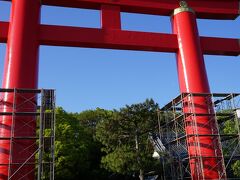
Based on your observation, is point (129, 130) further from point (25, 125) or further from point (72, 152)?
point (25, 125)

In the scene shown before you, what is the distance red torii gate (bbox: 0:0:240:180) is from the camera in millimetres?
9602

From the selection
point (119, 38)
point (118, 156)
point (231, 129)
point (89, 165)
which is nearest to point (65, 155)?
point (89, 165)

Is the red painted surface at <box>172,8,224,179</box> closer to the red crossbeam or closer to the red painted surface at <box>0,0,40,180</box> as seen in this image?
the red crossbeam

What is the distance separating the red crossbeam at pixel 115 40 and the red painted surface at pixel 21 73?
43 centimetres

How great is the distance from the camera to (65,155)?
888 inches

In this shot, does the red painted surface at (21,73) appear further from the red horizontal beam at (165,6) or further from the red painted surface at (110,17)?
the red painted surface at (110,17)

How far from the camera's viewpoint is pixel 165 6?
12023mm

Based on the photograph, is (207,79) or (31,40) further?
(207,79)

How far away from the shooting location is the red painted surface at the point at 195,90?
34.1 ft

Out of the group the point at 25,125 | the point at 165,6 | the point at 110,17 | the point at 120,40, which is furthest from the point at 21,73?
the point at 165,6

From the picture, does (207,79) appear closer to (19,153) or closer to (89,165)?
(19,153)

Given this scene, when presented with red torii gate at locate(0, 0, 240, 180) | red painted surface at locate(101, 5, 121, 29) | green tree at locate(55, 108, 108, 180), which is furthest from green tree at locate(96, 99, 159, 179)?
red painted surface at locate(101, 5, 121, 29)

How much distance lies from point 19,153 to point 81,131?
1743 centimetres

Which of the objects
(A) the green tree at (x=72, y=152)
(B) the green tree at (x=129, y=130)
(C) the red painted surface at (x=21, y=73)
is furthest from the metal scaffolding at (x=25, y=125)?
(A) the green tree at (x=72, y=152)
